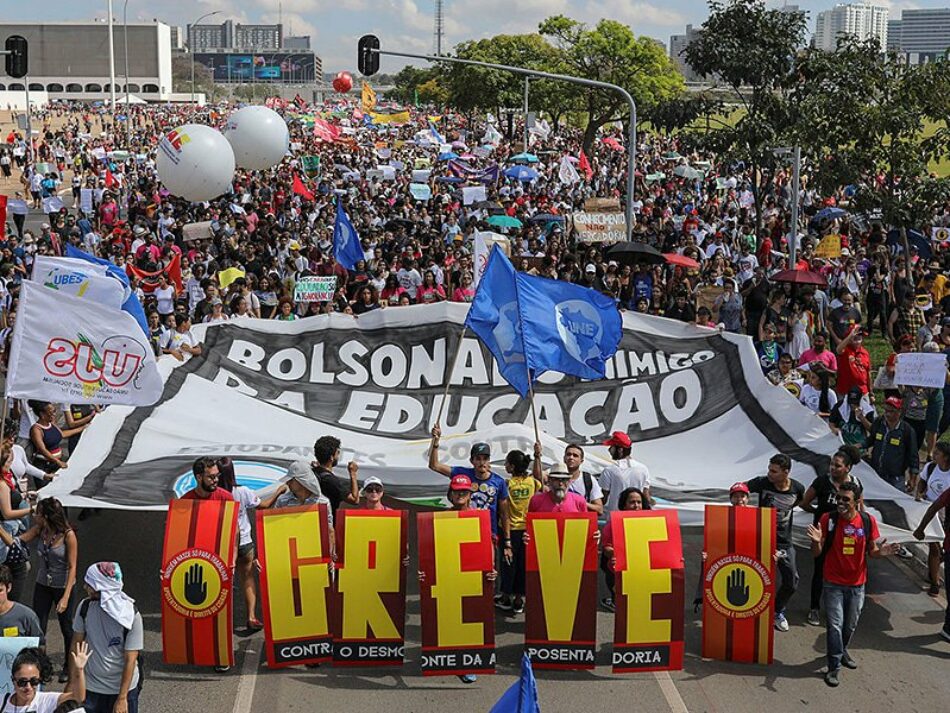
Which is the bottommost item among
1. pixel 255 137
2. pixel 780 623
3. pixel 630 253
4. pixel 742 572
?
pixel 780 623

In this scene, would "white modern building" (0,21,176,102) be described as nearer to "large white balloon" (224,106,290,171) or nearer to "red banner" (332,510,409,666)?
"large white balloon" (224,106,290,171)

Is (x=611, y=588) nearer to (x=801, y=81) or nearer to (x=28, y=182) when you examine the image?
(x=801, y=81)

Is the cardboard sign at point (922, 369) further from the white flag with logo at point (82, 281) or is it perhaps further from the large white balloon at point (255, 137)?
the large white balloon at point (255, 137)

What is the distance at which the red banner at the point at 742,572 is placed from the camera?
8266mm

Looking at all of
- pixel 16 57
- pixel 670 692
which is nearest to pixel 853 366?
pixel 670 692

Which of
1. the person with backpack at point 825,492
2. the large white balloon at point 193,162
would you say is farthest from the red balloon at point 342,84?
the person with backpack at point 825,492

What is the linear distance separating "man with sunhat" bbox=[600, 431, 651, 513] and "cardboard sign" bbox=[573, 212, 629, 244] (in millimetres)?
11402

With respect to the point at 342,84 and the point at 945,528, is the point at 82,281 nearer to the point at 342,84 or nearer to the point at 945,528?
the point at 945,528

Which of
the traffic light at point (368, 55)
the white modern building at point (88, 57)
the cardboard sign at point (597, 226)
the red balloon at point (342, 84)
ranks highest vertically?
the white modern building at point (88, 57)

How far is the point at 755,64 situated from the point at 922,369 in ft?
43.1

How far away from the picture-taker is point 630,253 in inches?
787

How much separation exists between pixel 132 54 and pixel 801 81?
15566cm

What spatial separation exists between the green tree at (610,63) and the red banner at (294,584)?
45.7m

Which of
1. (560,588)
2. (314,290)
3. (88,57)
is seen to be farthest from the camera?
(88,57)
